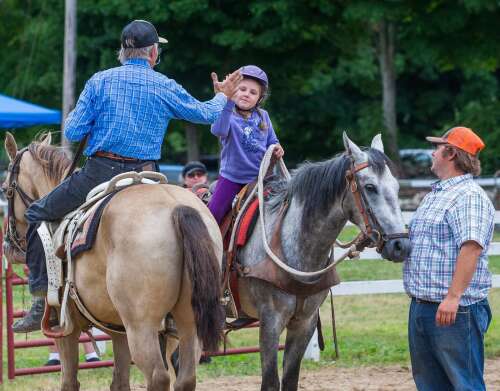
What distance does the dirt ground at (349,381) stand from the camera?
8.51 meters

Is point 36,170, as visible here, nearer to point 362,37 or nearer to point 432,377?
point 432,377

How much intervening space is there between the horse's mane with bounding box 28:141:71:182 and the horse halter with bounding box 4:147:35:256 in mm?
155

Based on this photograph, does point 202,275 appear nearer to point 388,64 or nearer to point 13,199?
point 13,199

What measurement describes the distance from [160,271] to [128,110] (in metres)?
1.15

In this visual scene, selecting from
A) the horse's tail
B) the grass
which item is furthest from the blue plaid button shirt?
→ the grass

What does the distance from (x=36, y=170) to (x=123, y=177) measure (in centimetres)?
159

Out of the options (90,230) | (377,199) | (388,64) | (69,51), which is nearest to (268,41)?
(388,64)

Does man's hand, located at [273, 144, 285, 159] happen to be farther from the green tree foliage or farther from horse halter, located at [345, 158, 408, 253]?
the green tree foliage

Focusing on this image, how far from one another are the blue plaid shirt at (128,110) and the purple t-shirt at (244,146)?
0.90 m

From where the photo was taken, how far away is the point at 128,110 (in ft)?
19.6

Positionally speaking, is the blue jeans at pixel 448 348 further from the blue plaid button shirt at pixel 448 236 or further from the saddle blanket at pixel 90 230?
the saddle blanket at pixel 90 230

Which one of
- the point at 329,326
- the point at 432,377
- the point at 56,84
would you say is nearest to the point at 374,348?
the point at 329,326

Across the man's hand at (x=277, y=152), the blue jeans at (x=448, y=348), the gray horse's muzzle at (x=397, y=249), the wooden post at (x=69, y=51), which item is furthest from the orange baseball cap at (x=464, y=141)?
the wooden post at (x=69, y=51)

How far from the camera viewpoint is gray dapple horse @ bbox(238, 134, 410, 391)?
627cm
